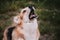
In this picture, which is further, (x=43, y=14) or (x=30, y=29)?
(x=43, y=14)

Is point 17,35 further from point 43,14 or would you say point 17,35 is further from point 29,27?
point 43,14

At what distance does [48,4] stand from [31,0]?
16 centimetres

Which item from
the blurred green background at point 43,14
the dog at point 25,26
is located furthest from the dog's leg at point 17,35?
the blurred green background at point 43,14

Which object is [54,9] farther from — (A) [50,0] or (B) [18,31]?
(B) [18,31]

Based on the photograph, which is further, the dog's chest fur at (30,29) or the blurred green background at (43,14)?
the blurred green background at (43,14)

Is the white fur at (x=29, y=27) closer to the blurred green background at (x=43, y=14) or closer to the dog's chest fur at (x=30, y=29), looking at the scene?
the dog's chest fur at (x=30, y=29)

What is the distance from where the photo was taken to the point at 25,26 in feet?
6.63

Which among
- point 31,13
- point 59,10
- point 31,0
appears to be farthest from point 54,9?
point 31,13

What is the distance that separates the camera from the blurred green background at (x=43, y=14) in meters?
2.48

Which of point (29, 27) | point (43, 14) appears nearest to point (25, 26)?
Answer: point (29, 27)

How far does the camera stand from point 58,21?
2.55 metres

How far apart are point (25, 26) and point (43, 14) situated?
0.52m

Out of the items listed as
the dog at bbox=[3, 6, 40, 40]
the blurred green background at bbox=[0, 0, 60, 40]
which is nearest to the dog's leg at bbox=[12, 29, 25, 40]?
the dog at bbox=[3, 6, 40, 40]

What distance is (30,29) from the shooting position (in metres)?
2.04
